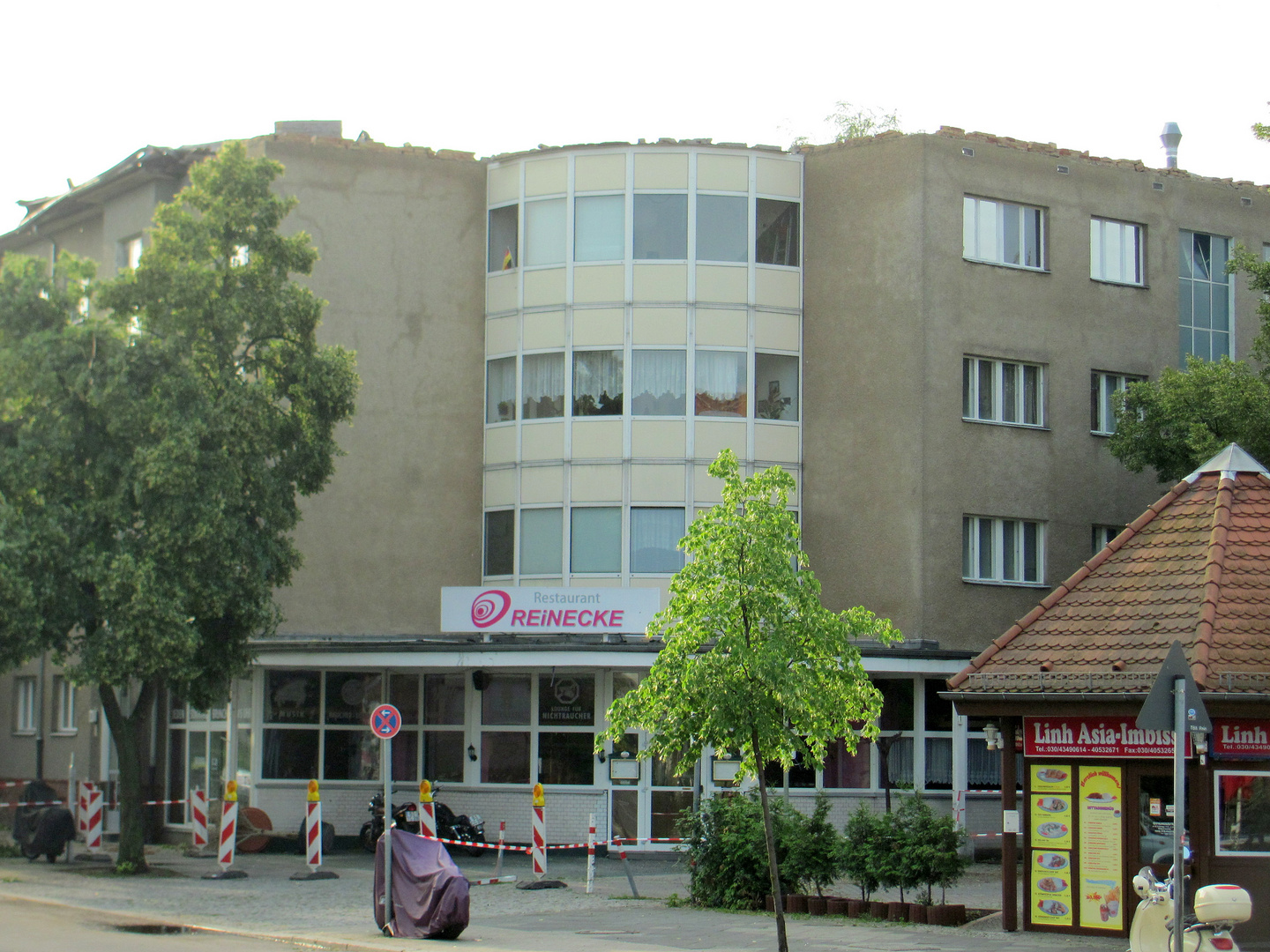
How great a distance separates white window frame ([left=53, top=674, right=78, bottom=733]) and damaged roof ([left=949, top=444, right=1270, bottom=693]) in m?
24.3

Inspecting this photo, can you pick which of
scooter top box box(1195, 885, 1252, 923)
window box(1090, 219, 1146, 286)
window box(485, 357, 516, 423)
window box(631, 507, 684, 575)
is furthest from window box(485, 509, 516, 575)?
scooter top box box(1195, 885, 1252, 923)

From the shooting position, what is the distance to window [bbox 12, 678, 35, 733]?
37.1 metres

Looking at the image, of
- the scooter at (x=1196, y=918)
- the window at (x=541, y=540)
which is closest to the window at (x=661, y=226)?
the window at (x=541, y=540)

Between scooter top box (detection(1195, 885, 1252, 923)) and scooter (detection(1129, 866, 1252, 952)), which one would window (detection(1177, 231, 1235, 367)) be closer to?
scooter (detection(1129, 866, 1252, 952))

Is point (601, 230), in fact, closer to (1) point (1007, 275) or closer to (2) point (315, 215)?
(2) point (315, 215)

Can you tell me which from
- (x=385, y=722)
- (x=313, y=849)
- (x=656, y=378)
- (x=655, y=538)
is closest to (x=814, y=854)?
(x=385, y=722)

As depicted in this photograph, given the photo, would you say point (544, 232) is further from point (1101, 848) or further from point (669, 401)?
point (1101, 848)

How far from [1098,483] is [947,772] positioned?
6.64 m

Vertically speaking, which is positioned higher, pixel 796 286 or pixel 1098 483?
pixel 796 286

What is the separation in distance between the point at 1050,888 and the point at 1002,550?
45.1ft

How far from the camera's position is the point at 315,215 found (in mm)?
30969

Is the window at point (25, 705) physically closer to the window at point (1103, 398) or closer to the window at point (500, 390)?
the window at point (500, 390)

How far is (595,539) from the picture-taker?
30109 mm

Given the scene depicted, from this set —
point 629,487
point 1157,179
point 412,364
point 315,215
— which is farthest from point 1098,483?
point 315,215
